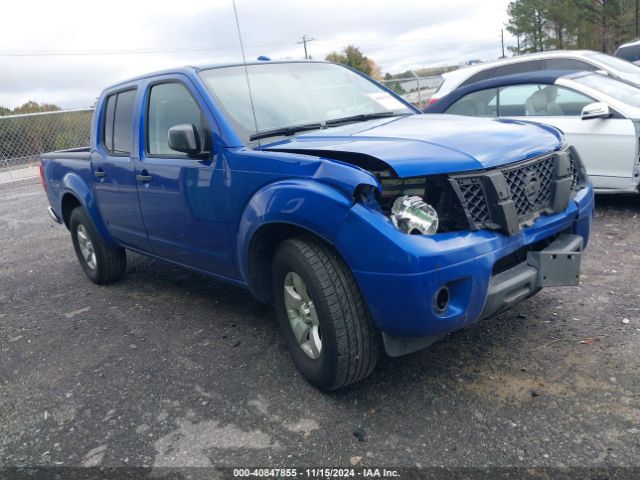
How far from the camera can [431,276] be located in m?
2.62

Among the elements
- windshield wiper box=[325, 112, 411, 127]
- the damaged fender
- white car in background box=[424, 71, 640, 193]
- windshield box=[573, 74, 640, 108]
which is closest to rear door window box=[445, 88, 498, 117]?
white car in background box=[424, 71, 640, 193]

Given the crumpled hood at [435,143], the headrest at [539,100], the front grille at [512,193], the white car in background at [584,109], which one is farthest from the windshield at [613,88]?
the front grille at [512,193]

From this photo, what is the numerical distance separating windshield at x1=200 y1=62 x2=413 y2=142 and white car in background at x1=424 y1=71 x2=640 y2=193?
263 cm

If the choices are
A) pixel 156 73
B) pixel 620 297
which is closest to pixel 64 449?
pixel 156 73

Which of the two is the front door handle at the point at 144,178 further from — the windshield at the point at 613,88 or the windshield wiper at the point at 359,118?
the windshield at the point at 613,88

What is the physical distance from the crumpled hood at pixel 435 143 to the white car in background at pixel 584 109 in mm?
Answer: 2654

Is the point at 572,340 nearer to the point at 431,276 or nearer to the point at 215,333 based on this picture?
the point at 431,276

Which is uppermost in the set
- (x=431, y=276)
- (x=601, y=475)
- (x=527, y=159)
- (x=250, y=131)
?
(x=250, y=131)

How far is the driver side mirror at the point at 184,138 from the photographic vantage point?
3572 millimetres

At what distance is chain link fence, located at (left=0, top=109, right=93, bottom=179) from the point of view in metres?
15.2

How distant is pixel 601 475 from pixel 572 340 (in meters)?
1.29

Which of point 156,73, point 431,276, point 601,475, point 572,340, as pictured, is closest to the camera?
point 601,475

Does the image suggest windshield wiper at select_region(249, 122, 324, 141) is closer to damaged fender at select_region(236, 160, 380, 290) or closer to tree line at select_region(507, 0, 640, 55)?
damaged fender at select_region(236, 160, 380, 290)

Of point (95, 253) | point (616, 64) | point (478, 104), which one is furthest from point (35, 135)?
point (616, 64)
